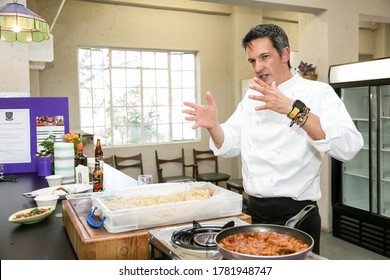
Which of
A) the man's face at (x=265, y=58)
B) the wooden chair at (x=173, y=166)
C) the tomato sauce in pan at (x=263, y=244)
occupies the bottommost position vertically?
the wooden chair at (x=173, y=166)

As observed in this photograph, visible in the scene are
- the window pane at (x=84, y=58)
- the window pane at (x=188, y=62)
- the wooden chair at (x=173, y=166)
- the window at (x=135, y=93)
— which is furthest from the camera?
the window pane at (x=188, y=62)

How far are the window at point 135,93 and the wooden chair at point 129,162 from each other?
286mm

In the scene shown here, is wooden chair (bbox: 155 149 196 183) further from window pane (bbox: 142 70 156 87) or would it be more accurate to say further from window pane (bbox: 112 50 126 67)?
window pane (bbox: 112 50 126 67)

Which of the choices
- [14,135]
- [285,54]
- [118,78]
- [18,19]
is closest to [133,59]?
[118,78]

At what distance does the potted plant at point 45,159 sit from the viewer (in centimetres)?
263

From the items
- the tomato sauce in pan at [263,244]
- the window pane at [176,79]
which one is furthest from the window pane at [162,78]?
the tomato sauce in pan at [263,244]

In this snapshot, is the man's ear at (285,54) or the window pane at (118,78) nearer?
the man's ear at (285,54)

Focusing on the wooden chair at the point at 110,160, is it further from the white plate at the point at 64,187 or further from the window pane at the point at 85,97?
the white plate at the point at 64,187

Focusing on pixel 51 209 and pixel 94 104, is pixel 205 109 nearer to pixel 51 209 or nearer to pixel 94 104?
pixel 51 209

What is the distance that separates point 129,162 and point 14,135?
2494 millimetres

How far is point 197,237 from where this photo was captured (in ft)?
3.39

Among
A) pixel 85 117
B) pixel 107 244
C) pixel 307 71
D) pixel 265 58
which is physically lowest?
pixel 107 244

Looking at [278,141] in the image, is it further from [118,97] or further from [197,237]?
[118,97]

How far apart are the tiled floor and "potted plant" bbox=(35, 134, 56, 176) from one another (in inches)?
98.9
